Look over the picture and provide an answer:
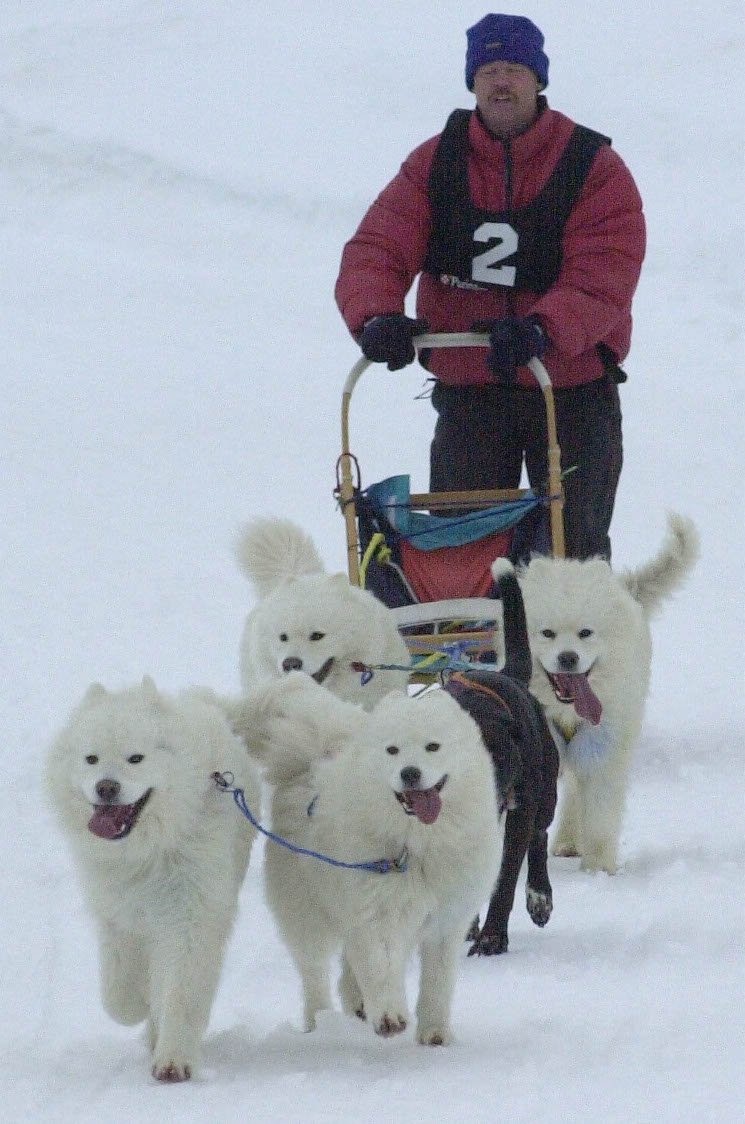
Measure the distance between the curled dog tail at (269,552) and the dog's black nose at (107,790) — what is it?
6.81 feet

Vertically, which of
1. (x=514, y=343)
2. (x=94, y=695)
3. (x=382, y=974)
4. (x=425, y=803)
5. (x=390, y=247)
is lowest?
(x=382, y=974)

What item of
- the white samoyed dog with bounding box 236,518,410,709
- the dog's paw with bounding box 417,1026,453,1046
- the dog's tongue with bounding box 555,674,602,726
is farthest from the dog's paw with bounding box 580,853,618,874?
the dog's paw with bounding box 417,1026,453,1046

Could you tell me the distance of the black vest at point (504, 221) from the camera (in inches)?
200

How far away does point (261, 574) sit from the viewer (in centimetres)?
541

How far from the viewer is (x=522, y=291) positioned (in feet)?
17.1

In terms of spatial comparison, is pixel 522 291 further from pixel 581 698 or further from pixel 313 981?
pixel 313 981

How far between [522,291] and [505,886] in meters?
1.88

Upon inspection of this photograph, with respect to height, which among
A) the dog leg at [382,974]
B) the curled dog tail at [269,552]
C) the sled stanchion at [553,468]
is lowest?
the dog leg at [382,974]

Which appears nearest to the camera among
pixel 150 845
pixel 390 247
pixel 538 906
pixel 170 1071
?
pixel 170 1071

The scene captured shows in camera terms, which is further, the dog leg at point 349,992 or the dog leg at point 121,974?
the dog leg at point 349,992

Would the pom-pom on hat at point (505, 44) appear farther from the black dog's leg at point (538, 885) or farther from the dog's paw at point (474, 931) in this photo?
the dog's paw at point (474, 931)

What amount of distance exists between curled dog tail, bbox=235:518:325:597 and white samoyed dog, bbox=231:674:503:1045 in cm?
172

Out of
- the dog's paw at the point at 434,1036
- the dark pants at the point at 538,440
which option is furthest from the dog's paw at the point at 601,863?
the dog's paw at the point at 434,1036

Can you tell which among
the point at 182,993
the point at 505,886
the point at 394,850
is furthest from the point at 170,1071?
the point at 505,886
